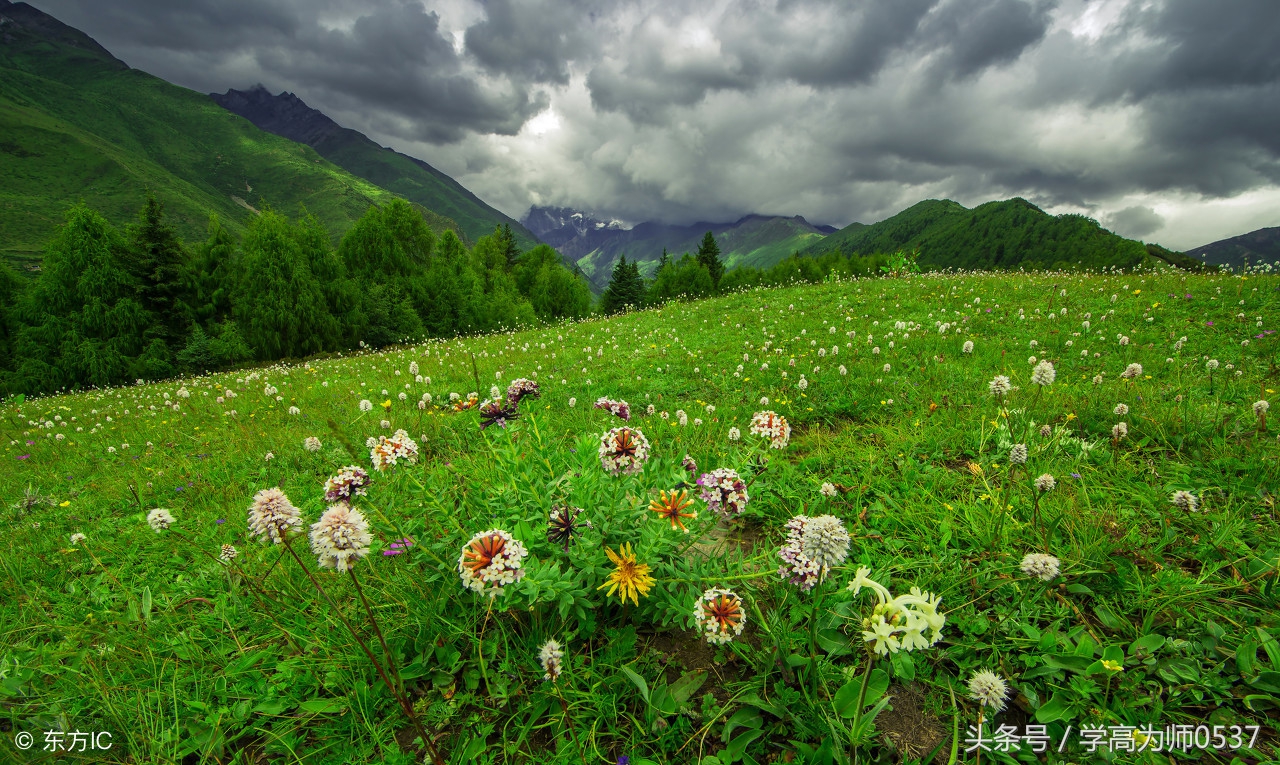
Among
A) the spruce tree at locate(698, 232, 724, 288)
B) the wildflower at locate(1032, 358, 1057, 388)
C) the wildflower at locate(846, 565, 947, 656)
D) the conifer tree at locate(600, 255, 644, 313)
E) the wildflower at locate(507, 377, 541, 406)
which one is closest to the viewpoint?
the wildflower at locate(846, 565, 947, 656)

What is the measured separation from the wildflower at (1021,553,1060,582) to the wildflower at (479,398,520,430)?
299cm

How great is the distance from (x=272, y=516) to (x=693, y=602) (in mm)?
2206

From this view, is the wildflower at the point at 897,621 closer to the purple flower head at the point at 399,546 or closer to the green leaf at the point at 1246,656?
the green leaf at the point at 1246,656

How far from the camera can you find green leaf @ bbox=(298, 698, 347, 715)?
2.17 meters

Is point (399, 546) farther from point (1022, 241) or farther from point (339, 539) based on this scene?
point (1022, 241)

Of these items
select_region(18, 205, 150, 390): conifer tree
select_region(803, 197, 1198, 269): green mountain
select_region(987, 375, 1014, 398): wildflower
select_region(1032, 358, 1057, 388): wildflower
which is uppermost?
select_region(803, 197, 1198, 269): green mountain

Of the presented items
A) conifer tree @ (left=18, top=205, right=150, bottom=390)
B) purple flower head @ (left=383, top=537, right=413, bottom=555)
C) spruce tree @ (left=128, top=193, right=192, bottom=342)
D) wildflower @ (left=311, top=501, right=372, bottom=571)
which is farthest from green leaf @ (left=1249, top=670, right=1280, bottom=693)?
spruce tree @ (left=128, top=193, right=192, bottom=342)

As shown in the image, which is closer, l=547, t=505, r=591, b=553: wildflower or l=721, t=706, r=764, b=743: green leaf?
l=721, t=706, r=764, b=743: green leaf

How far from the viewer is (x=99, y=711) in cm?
222

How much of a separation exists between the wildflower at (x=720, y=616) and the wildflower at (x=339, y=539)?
1.57 m

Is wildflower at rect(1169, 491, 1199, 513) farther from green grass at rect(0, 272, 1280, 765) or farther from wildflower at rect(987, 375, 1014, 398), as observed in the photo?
wildflower at rect(987, 375, 1014, 398)

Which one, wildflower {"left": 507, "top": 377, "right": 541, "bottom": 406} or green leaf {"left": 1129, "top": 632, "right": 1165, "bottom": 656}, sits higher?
wildflower {"left": 507, "top": 377, "right": 541, "bottom": 406}

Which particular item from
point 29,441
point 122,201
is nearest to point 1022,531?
point 29,441

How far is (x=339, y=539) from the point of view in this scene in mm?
1939
